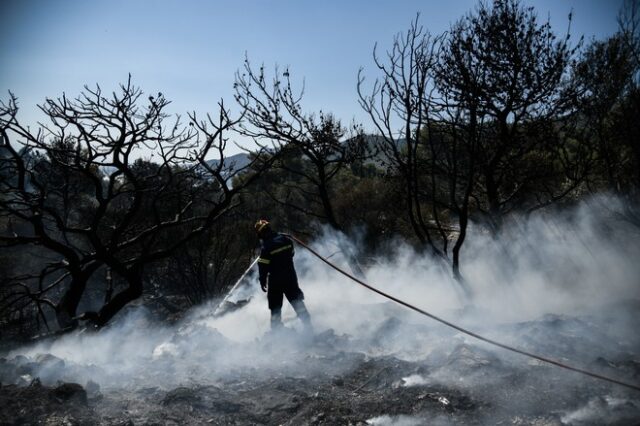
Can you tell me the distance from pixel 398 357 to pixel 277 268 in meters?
2.23

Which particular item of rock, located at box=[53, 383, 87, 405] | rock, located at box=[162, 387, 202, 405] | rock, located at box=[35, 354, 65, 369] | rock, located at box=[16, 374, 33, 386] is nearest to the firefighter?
rock, located at box=[162, 387, 202, 405]

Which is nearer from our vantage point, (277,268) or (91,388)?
(91,388)

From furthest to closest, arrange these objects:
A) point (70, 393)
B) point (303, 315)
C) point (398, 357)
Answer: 1. point (303, 315)
2. point (398, 357)
3. point (70, 393)

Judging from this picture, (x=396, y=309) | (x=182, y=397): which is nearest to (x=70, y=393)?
(x=182, y=397)

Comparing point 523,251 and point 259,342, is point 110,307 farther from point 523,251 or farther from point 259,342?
point 523,251

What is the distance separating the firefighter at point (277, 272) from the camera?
6.00 m

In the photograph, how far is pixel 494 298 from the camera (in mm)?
8328

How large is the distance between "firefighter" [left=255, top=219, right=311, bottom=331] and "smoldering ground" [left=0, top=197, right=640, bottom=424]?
35cm

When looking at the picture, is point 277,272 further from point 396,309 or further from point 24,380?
point 24,380

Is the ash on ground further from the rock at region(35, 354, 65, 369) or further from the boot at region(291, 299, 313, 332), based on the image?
the boot at region(291, 299, 313, 332)

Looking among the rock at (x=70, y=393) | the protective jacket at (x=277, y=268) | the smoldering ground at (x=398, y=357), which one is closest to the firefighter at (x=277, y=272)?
the protective jacket at (x=277, y=268)

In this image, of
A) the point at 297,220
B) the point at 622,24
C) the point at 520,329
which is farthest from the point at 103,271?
the point at 622,24

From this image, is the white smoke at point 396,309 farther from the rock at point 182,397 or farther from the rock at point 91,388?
the rock at point 182,397

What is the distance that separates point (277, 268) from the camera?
610 centimetres
